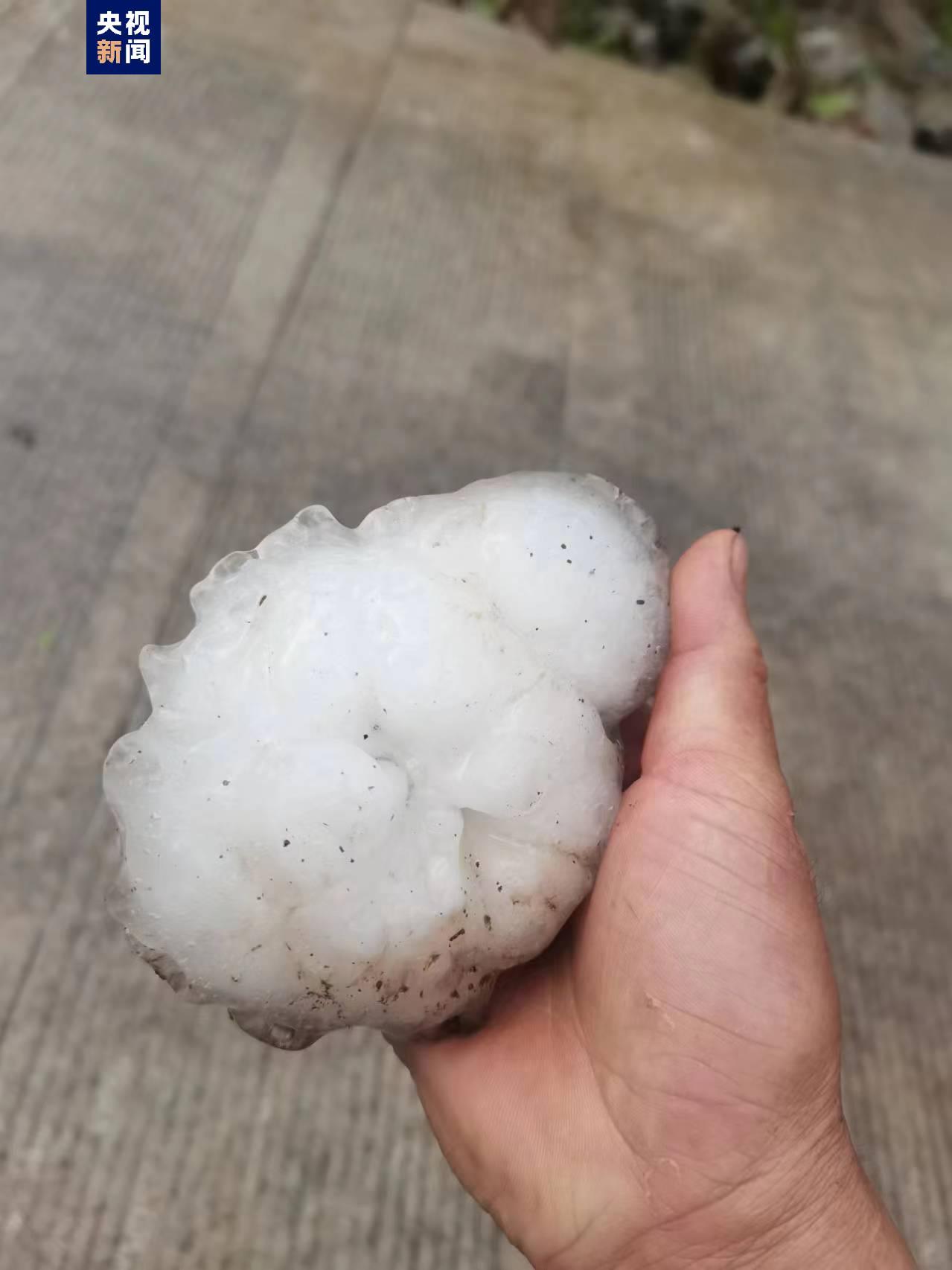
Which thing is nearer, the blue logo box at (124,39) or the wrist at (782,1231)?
the wrist at (782,1231)

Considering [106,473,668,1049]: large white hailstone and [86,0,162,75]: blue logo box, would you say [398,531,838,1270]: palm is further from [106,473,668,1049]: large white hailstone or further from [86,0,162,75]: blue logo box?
[86,0,162,75]: blue logo box

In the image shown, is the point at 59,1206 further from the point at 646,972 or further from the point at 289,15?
the point at 289,15

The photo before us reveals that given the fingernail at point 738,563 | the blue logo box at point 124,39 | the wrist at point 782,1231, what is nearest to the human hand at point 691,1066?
the wrist at point 782,1231

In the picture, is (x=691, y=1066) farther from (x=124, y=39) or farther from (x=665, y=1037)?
(x=124, y=39)

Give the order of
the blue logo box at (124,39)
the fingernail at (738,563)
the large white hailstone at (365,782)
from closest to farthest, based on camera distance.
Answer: the large white hailstone at (365,782) < the fingernail at (738,563) < the blue logo box at (124,39)

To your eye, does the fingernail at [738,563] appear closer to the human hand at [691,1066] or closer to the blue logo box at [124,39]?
the human hand at [691,1066]
